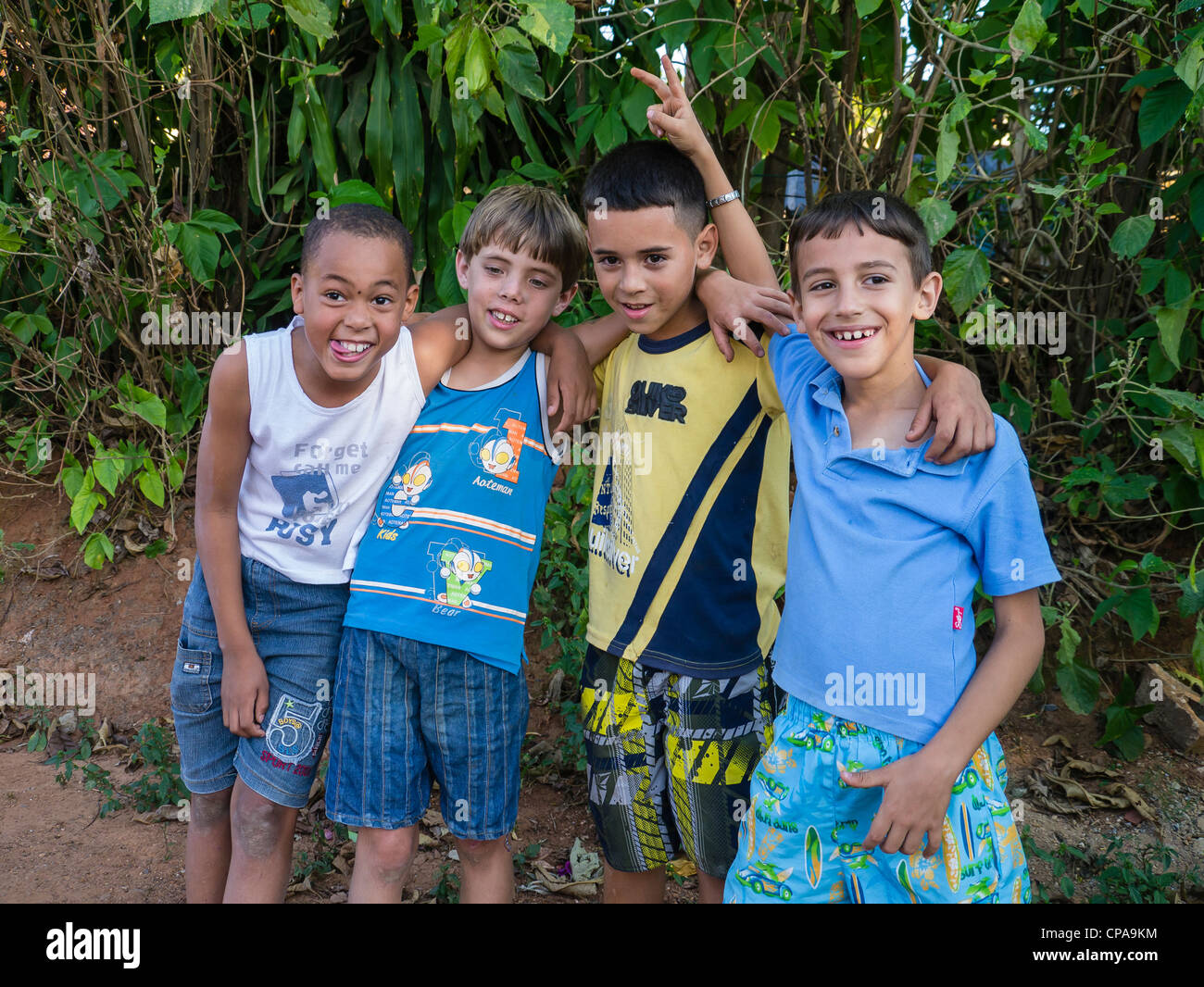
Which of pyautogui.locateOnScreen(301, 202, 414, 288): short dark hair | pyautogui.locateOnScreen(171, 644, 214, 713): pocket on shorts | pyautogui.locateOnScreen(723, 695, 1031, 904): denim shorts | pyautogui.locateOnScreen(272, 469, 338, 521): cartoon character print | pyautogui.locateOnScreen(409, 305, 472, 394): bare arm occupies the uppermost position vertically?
pyautogui.locateOnScreen(301, 202, 414, 288): short dark hair

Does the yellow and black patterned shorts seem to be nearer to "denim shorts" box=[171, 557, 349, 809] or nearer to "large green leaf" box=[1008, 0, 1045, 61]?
"denim shorts" box=[171, 557, 349, 809]

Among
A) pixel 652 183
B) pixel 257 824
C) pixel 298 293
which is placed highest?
pixel 652 183

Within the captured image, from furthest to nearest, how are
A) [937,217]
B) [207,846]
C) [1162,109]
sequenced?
[1162,109], [937,217], [207,846]

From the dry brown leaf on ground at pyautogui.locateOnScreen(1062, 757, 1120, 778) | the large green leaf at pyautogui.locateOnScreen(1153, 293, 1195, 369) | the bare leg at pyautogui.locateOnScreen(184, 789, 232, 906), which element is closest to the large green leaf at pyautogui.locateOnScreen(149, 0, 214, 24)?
the bare leg at pyautogui.locateOnScreen(184, 789, 232, 906)

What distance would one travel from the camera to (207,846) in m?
2.13

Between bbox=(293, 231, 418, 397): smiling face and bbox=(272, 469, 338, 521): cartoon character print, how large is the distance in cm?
21

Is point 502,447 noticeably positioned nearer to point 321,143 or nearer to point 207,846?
point 207,846

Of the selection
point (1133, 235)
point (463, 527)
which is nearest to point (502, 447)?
point (463, 527)

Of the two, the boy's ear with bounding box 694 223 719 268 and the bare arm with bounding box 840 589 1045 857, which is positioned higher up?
the boy's ear with bounding box 694 223 719 268

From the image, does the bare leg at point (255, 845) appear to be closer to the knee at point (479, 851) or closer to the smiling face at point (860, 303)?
the knee at point (479, 851)

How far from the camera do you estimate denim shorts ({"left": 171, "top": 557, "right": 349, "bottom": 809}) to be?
1.98m

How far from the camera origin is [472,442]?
200 centimetres

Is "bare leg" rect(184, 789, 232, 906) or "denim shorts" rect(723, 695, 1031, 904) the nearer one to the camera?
"denim shorts" rect(723, 695, 1031, 904)

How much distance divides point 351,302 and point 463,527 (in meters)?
0.49
